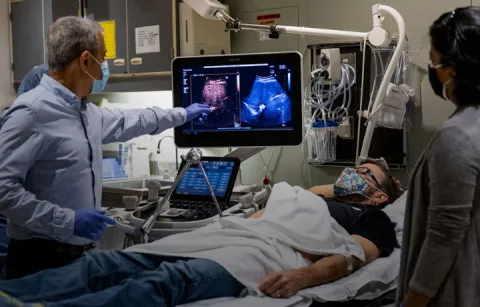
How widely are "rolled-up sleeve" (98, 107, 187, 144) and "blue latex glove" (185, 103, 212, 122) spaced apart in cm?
4

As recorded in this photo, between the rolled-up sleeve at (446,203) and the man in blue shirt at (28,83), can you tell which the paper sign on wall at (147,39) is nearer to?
the man in blue shirt at (28,83)

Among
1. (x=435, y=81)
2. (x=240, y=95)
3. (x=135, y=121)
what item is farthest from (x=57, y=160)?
(x=435, y=81)

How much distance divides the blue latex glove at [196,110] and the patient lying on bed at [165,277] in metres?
0.81

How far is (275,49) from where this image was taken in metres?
3.30

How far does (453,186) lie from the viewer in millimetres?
1151

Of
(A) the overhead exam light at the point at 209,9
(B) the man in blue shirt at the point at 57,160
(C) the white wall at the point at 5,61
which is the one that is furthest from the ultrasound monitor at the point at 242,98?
(C) the white wall at the point at 5,61

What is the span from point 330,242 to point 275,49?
5.29 ft

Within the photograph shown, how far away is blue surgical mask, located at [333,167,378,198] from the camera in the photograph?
2543 mm

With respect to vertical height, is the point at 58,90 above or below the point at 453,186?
above

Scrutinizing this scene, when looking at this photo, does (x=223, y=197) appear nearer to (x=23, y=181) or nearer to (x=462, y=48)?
(x=23, y=181)

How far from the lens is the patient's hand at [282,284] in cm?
172

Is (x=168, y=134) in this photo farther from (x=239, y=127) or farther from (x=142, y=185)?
(x=239, y=127)

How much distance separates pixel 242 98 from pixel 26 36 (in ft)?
7.07

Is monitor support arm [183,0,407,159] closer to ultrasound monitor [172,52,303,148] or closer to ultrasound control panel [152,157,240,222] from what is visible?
ultrasound monitor [172,52,303,148]
